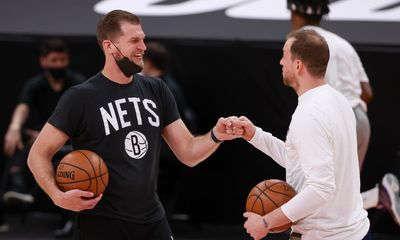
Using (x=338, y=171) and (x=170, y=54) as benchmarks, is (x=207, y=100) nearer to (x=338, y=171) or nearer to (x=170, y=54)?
(x=170, y=54)

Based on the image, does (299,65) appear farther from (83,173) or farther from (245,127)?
(83,173)

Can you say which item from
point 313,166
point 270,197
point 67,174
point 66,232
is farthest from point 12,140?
point 313,166

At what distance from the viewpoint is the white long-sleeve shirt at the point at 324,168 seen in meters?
4.52

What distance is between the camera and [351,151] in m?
4.73

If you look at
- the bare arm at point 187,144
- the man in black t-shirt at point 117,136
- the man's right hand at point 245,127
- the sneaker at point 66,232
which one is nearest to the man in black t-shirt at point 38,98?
the sneaker at point 66,232

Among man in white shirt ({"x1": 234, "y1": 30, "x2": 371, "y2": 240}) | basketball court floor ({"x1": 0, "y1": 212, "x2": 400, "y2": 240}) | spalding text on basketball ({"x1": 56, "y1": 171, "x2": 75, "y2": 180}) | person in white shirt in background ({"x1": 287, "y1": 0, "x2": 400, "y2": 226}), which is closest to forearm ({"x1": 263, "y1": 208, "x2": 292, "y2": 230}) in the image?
man in white shirt ({"x1": 234, "y1": 30, "x2": 371, "y2": 240})

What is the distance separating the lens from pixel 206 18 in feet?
31.4

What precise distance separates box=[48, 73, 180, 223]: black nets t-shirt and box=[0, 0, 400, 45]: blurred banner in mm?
3950

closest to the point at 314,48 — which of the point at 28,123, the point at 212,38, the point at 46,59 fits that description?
the point at 212,38

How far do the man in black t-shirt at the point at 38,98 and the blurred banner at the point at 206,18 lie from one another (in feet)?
0.87

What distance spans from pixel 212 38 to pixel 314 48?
4514mm

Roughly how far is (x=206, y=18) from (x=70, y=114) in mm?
4602

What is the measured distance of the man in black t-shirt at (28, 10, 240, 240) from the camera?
203 inches

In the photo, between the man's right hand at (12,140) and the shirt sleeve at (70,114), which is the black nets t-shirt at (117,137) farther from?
the man's right hand at (12,140)
